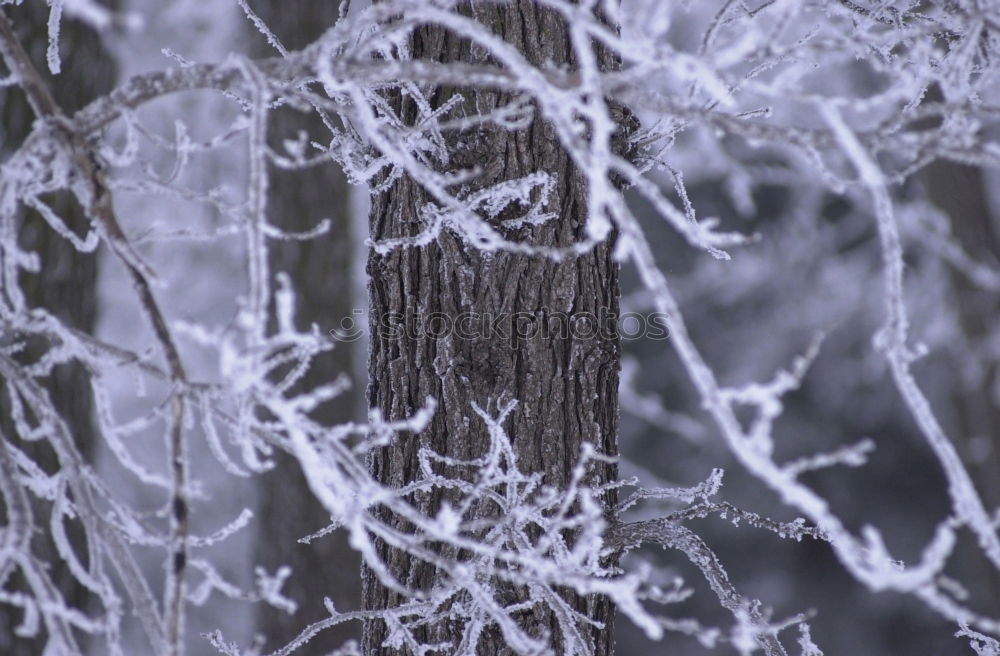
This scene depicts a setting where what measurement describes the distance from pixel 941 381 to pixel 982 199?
431cm

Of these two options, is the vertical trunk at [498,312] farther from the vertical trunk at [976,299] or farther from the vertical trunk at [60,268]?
the vertical trunk at [60,268]

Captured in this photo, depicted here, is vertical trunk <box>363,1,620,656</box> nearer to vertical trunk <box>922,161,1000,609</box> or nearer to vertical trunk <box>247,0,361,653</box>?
vertical trunk <box>922,161,1000,609</box>

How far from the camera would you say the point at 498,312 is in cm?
180

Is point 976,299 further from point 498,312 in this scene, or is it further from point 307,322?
point 307,322

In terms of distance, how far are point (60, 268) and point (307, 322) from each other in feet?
3.85

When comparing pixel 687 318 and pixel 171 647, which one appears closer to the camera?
pixel 171 647

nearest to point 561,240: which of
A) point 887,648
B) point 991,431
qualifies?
point 991,431

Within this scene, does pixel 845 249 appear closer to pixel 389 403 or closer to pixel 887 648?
pixel 887 648

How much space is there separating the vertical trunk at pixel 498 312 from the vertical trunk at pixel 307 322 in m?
2.84

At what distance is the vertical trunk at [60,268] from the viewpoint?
399 centimetres

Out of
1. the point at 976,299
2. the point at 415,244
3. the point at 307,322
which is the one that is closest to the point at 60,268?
the point at 307,322

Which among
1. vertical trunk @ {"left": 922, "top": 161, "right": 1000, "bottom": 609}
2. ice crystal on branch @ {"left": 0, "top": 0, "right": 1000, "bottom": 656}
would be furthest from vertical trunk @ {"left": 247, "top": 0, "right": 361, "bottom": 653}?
ice crystal on branch @ {"left": 0, "top": 0, "right": 1000, "bottom": 656}

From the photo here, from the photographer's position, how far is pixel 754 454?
0.87m

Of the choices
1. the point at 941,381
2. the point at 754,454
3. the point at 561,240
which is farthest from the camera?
the point at 941,381
